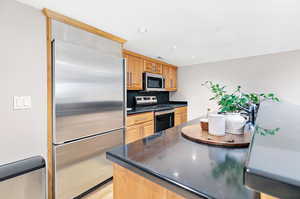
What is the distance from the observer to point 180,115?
13.9ft

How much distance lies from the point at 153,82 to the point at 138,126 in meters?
1.36

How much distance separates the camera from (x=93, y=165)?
6.19ft

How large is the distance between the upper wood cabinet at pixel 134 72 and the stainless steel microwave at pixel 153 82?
0.12 meters

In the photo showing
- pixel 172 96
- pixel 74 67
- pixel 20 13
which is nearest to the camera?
pixel 20 13

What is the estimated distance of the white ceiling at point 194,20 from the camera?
4.86 ft

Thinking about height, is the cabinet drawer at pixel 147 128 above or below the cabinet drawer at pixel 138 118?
below

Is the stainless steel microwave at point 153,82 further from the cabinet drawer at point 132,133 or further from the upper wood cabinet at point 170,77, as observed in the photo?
the cabinet drawer at point 132,133

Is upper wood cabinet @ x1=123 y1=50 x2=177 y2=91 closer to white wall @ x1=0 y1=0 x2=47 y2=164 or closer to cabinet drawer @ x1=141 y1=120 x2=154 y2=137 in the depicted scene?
cabinet drawer @ x1=141 y1=120 x2=154 y2=137

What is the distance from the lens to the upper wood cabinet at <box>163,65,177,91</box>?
427 centimetres

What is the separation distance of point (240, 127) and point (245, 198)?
2.59 ft

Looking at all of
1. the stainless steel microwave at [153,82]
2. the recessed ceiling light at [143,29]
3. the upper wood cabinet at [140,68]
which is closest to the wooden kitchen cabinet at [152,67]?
the upper wood cabinet at [140,68]

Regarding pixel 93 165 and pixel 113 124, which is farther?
pixel 113 124

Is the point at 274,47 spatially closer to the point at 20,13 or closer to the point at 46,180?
the point at 20,13

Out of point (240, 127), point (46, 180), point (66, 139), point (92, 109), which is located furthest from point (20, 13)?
point (240, 127)
